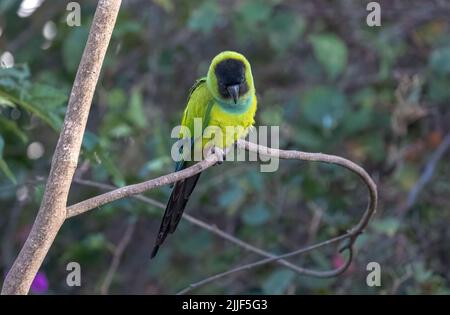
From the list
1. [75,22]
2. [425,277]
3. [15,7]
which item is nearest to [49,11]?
[15,7]

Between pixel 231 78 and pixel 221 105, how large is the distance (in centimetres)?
15

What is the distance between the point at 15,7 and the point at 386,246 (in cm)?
240

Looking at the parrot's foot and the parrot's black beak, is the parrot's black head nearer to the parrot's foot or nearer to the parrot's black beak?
the parrot's black beak

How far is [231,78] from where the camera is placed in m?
2.86

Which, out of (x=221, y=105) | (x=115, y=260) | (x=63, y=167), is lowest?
(x=115, y=260)

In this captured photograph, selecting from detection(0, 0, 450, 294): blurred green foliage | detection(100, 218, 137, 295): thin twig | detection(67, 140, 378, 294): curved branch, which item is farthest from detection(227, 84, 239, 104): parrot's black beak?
detection(100, 218, 137, 295): thin twig

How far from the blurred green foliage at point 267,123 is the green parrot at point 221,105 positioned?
370 mm

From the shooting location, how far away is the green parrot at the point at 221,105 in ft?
9.34

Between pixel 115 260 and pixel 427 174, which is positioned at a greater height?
pixel 427 174

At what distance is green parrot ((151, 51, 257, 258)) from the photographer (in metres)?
2.85

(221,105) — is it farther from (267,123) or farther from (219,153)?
(267,123)

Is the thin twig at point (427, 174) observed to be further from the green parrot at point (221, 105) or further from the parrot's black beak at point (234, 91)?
the parrot's black beak at point (234, 91)

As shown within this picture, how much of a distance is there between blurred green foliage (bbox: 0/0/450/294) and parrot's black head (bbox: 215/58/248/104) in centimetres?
54

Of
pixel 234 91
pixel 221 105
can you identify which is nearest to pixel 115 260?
pixel 221 105
